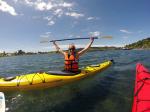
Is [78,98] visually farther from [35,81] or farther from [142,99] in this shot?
[142,99]

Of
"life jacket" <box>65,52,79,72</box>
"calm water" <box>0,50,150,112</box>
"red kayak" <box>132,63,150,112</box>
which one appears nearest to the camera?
"red kayak" <box>132,63,150,112</box>

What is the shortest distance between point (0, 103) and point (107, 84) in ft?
23.5

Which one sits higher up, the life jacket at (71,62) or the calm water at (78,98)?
the life jacket at (71,62)

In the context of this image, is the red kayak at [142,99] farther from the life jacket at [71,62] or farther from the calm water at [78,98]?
the life jacket at [71,62]

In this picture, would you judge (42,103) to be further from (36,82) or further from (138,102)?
(138,102)

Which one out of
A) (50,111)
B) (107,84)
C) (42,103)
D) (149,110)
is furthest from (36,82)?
(149,110)

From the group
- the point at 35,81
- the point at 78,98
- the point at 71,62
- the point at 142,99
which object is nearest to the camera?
the point at 142,99

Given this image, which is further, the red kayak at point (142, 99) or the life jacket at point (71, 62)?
the life jacket at point (71, 62)

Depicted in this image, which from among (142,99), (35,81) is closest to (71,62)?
(35,81)

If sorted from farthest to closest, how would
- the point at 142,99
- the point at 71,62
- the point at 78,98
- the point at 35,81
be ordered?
1. the point at 71,62
2. the point at 35,81
3. the point at 78,98
4. the point at 142,99

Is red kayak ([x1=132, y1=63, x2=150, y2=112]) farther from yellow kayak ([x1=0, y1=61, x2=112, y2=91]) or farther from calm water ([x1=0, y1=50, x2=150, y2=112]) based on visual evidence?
yellow kayak ([x1=0, y1=61, x2=112, y2=91])

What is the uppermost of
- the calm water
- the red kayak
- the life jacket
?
the life jacket

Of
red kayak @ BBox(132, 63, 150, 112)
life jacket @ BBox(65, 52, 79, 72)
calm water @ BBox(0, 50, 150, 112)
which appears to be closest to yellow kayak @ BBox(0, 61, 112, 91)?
calm water @ BBox(0, 50, 150, 112)

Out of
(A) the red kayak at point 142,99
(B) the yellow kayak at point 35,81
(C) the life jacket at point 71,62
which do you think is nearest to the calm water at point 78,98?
(B) the yellow kayak at point 35,81
